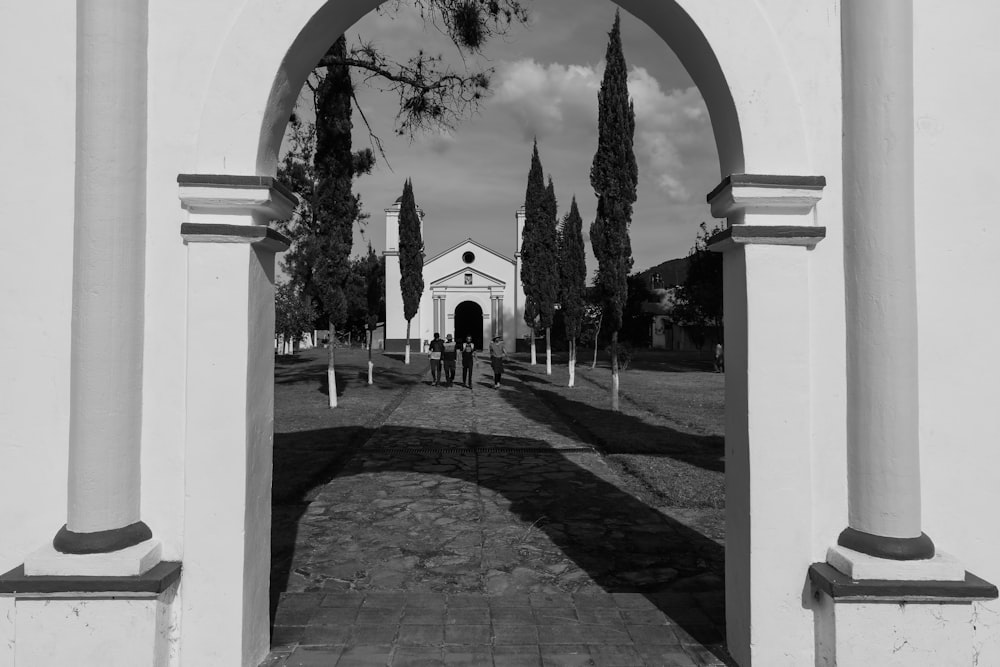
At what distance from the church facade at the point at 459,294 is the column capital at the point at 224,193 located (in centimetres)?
3168

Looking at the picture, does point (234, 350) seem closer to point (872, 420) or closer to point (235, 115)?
point (235, 115)

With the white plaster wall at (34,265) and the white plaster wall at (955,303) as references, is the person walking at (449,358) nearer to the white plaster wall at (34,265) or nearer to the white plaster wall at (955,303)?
the white plaster wall at (34,265)

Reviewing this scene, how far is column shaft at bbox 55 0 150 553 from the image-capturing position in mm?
2695

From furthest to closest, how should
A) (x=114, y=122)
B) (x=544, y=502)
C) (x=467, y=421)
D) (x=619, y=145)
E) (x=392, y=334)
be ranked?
(x=392, y=334), (x=619, y=145), (x=467, y=421), (x=544, y=502), (x=114, y=122)

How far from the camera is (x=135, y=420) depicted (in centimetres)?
278

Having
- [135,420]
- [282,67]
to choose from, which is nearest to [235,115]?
[282,67]

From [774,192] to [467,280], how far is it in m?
33.5

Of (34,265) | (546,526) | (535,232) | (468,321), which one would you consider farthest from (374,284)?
(34,265)

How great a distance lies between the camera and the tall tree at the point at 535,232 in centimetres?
2406

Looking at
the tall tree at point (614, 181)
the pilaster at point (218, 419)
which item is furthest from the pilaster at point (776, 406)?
the tall tree at point (614, 181)

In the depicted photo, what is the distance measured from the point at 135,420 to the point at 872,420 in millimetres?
3255

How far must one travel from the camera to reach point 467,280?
36156 mm

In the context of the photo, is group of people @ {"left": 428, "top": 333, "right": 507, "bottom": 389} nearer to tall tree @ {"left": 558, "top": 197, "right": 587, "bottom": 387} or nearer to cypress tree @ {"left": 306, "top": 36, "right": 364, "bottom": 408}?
tall tree @ {"left": 558, "top": 197, "right": 587, "bottom": 387}

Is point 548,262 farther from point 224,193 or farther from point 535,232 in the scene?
point 224,193
